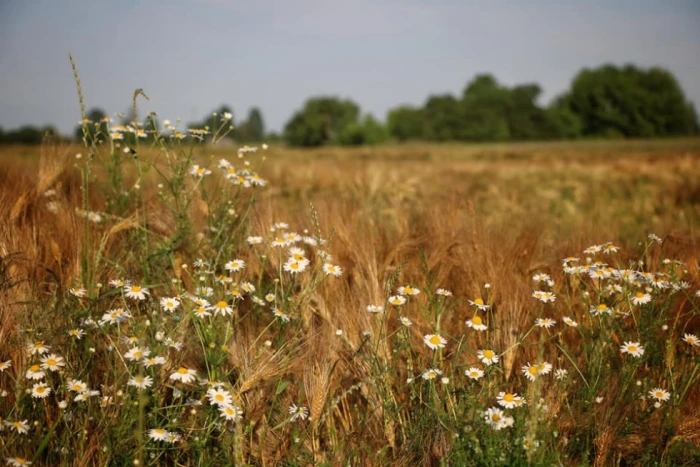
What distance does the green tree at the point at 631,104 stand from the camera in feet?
207

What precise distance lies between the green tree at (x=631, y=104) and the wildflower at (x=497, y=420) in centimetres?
7066

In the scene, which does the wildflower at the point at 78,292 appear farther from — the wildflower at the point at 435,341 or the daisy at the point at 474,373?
the daisy at the point at 474,373

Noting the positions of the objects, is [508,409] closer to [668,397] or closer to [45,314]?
[668,397]

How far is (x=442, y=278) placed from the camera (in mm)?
2242

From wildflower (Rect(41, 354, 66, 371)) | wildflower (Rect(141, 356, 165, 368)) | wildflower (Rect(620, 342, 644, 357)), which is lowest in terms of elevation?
wildflower (Rect(620, 342, 644, 357))

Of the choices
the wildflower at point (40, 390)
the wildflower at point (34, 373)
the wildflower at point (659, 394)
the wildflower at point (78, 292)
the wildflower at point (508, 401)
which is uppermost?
the wildflower at point (78, 292)

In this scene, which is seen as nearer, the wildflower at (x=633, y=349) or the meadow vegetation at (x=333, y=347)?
the meadow vegetation at (x=333, y=347)

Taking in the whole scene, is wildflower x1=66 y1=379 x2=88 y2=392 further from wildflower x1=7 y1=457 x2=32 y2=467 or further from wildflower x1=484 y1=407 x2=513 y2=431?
wildflower x1=484 y1=407 x2=513 y2=431

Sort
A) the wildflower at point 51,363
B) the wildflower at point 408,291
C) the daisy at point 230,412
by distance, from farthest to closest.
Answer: the wildflower at point 408,291 → the wildflower at point 51,363 → the daisy at point 230,412

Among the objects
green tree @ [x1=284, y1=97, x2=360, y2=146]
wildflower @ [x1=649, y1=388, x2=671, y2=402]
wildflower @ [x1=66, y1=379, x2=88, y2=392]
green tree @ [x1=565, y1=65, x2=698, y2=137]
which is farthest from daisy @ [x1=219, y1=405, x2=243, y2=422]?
green tree @ [x1=284, y1=97, x2=360, y2=146]

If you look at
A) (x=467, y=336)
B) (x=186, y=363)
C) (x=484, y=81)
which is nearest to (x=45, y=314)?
(x=186, y=363)

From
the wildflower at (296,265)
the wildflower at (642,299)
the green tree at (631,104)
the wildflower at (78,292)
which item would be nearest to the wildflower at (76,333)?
the wildflower at (78,292)

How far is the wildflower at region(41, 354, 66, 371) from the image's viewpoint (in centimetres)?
148

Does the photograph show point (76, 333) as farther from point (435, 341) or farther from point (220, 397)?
point (435, 341)
